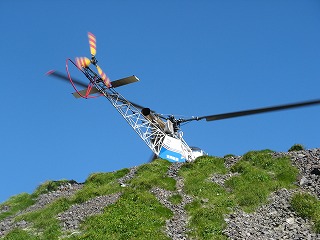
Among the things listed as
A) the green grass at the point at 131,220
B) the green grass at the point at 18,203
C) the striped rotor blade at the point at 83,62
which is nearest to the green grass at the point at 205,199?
the green grass at the point at 131,220

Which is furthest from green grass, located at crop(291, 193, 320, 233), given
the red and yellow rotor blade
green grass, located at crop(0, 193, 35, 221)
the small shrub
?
the red and yellow rotor blade

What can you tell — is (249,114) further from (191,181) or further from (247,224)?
(247,224)

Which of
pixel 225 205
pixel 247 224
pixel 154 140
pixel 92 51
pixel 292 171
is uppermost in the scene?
pixel 92 51

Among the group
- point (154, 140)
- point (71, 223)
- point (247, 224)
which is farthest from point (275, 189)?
point (154, 140)

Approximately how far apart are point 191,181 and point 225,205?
5817 mm

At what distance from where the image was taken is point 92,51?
49688mm

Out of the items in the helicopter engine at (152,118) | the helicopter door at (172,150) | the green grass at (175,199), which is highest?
the helicopter engine at (152,118)

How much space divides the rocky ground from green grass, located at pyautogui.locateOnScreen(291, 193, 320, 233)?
0.40 metres

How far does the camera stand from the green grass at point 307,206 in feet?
95.2

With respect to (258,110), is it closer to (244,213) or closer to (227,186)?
(227,186)

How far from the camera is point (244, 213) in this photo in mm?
31375

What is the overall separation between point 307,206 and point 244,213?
435 cm

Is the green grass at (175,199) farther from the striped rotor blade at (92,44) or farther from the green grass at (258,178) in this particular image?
the striped rotor blade at (92,44)

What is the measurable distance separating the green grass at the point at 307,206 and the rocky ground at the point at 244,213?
40 centimetres
